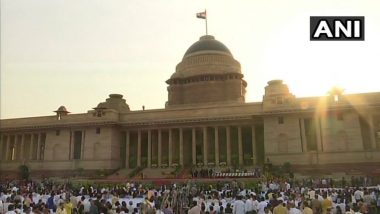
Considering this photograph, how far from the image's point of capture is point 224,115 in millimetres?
45188

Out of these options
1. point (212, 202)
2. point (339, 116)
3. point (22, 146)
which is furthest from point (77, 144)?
point (212, 202)

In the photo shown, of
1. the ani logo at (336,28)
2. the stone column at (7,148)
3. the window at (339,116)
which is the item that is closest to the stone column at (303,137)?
the window at (339,116)

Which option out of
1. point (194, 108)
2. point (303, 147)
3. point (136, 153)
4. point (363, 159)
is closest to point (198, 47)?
point (194, 108)

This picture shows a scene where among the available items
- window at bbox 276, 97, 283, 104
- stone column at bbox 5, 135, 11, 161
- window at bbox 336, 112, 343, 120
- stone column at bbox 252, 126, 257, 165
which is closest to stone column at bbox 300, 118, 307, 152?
window at bbox 276, 97, 283, 104

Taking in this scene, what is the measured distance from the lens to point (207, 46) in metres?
61.9

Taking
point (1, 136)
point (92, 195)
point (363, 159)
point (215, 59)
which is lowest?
point (92, 195)

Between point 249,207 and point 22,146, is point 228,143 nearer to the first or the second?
point 249,207

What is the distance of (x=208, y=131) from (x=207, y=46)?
19493mm

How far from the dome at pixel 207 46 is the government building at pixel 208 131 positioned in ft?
5.14

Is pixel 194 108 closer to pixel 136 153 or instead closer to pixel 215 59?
pixel 136 153

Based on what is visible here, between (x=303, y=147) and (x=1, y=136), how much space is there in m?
43.9

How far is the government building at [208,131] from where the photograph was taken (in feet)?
132

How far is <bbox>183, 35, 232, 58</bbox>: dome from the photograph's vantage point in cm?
6162

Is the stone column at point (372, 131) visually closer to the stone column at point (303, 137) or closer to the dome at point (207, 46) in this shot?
the stone column at point (303, 137)
